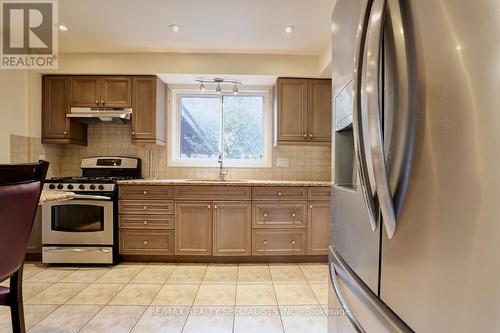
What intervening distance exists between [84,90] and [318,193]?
302cm

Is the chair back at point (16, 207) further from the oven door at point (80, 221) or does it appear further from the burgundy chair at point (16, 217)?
the oven door at point (80, 221)

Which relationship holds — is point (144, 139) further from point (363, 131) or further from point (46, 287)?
point (363, 131)

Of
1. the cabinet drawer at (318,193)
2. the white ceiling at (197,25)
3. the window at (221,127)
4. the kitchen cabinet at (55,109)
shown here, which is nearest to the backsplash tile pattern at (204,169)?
the window at (221,127)

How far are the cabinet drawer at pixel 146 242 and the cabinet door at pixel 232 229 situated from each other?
0.54 metres

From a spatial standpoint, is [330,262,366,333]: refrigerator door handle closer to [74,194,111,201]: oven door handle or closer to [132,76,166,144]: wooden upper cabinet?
[74,194,111,201]: oven door handle

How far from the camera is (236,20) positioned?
2.45m

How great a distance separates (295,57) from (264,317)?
9.02 ft

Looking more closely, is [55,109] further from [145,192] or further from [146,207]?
[146,207]

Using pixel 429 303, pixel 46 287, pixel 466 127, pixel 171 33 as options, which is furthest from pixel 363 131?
pixel 46 287

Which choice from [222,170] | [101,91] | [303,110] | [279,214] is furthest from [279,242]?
[101,91]

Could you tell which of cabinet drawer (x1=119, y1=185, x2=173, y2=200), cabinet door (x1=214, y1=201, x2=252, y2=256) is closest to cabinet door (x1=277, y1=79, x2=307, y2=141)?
cabinet door (x1=214, y1=201, x2=252, y2=256)

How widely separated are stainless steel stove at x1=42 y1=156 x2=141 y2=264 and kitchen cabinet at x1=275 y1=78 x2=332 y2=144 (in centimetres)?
212

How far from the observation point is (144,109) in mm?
3203

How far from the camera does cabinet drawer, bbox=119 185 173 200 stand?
2941 mm
